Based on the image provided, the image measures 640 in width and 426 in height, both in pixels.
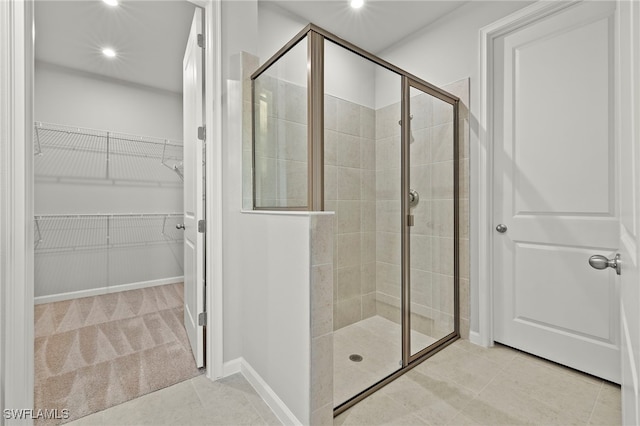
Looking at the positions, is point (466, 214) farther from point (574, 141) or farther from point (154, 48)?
point (154, 48)

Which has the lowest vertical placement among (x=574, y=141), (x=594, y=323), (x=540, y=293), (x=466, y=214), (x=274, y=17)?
(x=594, y=323)

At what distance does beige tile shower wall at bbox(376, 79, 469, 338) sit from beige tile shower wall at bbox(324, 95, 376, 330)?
2.2 inches

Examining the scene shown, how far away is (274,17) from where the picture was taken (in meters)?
2.20

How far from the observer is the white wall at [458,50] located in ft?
6.57

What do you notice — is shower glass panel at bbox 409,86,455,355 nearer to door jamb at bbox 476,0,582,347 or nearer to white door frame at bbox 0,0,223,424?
door jamb at bbox 476,0,582,347

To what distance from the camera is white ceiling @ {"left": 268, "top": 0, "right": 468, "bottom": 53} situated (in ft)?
7.16

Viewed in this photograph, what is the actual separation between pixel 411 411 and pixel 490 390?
50 cm

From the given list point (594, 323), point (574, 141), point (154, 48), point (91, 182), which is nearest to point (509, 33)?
point (574, 141)

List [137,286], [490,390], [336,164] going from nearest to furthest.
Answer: [490,390], [336,164], [137,286]

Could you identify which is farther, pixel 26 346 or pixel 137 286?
pixel 137 286

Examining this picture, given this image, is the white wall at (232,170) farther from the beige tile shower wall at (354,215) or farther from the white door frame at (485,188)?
the white door frame at (485,188)

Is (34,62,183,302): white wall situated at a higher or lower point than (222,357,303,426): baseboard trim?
higher

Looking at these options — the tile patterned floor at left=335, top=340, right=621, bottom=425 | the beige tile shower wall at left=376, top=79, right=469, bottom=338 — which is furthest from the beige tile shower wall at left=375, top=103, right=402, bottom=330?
the tile patterned floor at left=335, top=340, right=621, bottom=425

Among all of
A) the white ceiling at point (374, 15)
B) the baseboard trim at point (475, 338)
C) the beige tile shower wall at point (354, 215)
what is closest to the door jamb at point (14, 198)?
the beige tile shower wall at point (354, 215)
